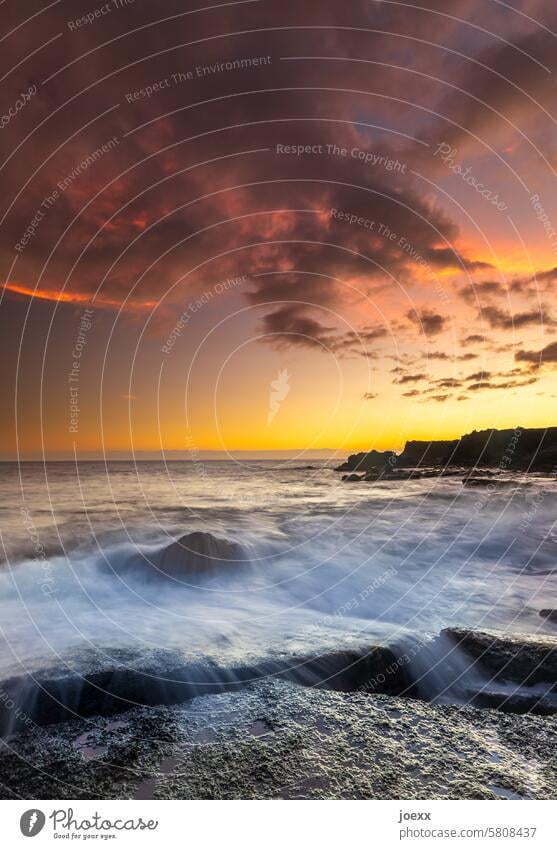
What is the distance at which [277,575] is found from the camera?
47.0 feet

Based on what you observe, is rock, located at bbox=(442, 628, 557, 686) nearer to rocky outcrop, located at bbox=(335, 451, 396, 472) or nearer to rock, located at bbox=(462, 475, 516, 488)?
rock, located at bbox=(462, 475, 516, 488)

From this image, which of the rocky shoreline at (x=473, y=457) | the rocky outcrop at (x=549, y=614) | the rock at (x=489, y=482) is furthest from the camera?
the rocky shoreline at (x=473, y=457)

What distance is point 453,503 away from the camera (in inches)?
974

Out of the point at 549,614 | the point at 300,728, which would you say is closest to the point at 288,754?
the point at 300,728

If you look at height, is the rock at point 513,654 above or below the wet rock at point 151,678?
above

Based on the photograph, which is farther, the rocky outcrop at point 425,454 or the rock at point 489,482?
the rocky outcrop at point 425,454

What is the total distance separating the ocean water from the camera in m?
8.88

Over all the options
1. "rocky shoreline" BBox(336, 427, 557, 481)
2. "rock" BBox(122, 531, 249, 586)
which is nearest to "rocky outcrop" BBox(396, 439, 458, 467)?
"rocky shoreline" BBox(336, 427, 557, 481)

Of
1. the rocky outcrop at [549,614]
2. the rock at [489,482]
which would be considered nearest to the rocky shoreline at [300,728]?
the rocky outcrop at [549,614]

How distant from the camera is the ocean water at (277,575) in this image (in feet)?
29.1

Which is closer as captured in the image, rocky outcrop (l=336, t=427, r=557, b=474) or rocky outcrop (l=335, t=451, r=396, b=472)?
rocky outcrop (l=336, t=427, r=557, b=474)

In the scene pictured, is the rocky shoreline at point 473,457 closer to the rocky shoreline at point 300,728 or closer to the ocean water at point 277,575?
the ocean water at point 277,575
